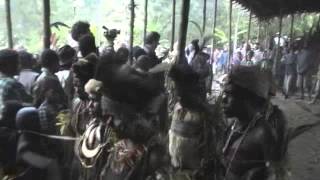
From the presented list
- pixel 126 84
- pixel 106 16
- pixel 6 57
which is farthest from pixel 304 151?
pixel 106 16

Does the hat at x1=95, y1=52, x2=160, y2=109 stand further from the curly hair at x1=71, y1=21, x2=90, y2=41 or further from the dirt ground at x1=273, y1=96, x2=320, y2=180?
the curly hair at x1=71, y1=21, x2=90, y2=41

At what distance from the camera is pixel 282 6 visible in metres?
22.0

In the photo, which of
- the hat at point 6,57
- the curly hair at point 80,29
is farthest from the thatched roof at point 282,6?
the hat at point 6,57

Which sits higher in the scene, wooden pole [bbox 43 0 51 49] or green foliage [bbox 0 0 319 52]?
green foliage [bbox 0 0 319 52]

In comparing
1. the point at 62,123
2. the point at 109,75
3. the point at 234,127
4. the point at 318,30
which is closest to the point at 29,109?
the point at 62,123

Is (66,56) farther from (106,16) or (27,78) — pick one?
(106,16)

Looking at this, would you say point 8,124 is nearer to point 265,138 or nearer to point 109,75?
point 109,75

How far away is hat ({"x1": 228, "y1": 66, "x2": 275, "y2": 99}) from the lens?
4.23 metres

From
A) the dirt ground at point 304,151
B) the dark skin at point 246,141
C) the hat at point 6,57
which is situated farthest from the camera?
the dirt ground at point 304,151

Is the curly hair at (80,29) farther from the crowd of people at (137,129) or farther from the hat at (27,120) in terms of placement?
the hat at (27,120)

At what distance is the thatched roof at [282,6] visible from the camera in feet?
69.2

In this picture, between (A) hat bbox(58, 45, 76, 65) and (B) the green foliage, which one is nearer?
(A) hat bbox(58, 45, 76, 65)

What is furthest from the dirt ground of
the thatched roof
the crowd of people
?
the thatched roof

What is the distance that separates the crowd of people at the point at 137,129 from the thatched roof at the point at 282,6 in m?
16.6
